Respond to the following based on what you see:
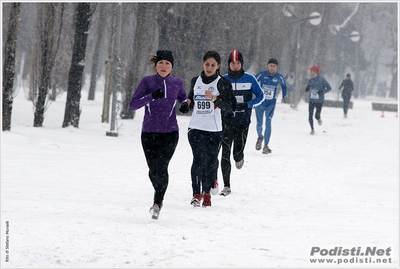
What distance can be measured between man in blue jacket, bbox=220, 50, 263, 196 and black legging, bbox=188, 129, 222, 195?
951 millimetres

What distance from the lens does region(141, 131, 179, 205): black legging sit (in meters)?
6.93

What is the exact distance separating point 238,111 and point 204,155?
1.52 meters

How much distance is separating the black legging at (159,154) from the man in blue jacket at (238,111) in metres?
1.98

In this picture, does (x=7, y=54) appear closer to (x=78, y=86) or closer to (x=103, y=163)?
(x=78, y=86)

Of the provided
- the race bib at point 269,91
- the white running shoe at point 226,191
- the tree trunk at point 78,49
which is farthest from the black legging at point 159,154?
the tree trunk at point 78,49

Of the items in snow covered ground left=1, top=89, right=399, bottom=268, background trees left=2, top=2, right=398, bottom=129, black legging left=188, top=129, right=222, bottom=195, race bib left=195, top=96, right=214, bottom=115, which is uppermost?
background trees left=2, top=2, right=398, bottom=129

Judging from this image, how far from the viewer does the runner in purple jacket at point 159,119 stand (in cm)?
688

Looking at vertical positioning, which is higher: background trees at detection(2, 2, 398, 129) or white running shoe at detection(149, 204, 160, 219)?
background trees at detection(2, 2, 398, 129)

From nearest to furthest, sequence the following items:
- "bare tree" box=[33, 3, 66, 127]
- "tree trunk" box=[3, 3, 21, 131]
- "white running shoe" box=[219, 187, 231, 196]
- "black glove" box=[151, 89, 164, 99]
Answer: "black glove" box=[151, 89, 164, 99] → "white running shoe" box=[219, 187, 231, 196] → "tree trunk" box=[3, 3, 21, 131] → "bare tree" box=[33, 3, 66, 127]

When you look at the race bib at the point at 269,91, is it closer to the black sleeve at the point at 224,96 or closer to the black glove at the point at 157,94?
the black sleeve at the point at 224,96

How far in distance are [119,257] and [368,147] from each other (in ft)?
42.7

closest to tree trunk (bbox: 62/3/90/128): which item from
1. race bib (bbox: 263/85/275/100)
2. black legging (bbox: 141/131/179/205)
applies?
race bib (bbox: 263/85/275/100)

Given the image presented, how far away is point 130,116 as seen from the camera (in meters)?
24.5

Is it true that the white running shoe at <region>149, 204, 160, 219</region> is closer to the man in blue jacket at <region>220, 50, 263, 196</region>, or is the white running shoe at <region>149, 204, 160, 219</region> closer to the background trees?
the man in blue jacket at <region>220, 50, 263, 196</region>
